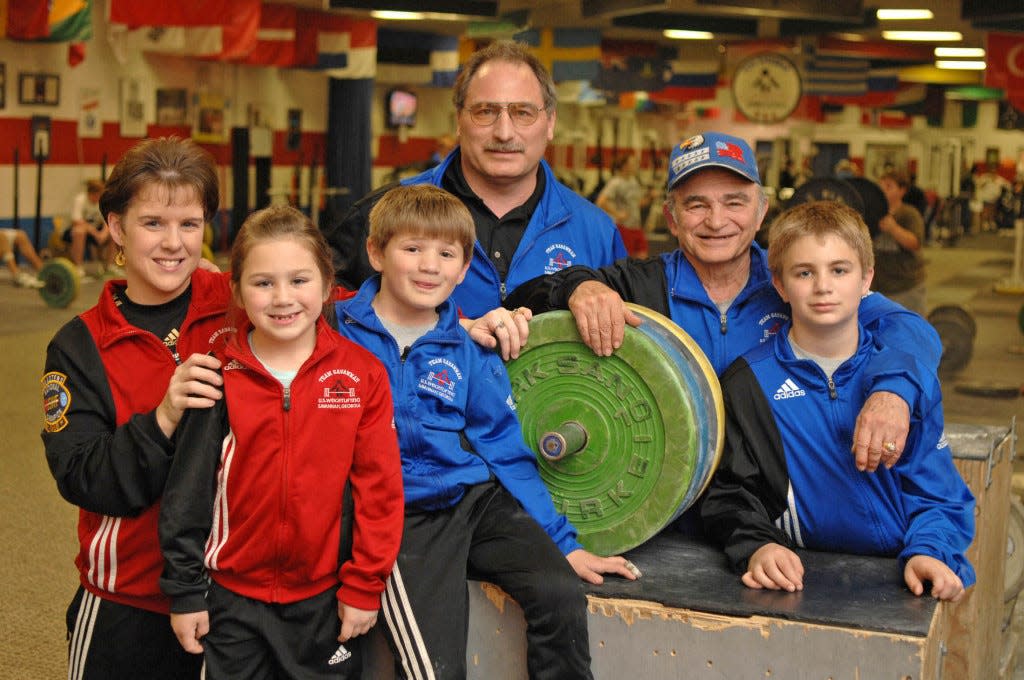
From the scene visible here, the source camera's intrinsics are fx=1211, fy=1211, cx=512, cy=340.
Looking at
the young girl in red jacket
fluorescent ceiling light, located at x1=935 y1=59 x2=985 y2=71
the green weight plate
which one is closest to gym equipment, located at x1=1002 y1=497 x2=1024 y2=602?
the young girl in red jacket

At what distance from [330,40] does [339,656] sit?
1481 centimetres

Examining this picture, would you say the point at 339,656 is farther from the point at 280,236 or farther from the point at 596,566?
the point at 280,236

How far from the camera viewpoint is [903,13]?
13930mm

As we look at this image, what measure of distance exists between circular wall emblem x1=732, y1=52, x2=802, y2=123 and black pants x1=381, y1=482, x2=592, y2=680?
12383 mm

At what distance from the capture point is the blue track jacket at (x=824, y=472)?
2551mm

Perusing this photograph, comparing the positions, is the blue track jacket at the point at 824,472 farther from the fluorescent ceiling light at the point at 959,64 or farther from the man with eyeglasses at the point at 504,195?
the fluorescent ceiling light at the point at 959,64

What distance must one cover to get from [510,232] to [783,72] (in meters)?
11.8

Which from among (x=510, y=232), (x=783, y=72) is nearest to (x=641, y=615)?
(x=510, y=232)

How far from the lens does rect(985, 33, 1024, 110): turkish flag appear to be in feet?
44.1

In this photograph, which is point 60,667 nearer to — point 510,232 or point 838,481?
point 510,232

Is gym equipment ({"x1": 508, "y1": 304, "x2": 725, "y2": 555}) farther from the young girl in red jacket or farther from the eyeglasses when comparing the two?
the eyeglasses

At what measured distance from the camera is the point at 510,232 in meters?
3.24

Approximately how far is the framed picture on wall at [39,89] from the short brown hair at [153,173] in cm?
1290

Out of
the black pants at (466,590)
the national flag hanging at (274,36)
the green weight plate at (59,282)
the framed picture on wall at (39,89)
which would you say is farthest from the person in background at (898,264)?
the framed picture on wall at (39,89)
